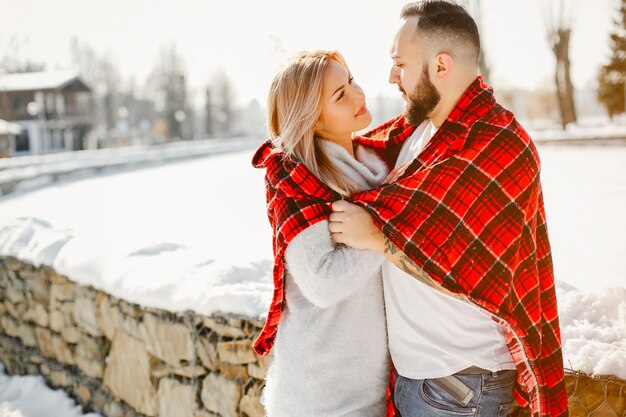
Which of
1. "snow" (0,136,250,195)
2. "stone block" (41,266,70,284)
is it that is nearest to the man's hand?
"stone block" (41,266,70,284)

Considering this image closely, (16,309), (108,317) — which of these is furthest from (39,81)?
(108,317)

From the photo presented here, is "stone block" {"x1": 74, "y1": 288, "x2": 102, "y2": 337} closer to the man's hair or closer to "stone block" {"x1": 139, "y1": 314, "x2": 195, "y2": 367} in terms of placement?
"stone block" {"x1": 139, "y1": 314, "x2": 195, "y2": 367}

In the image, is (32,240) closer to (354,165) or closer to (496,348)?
(354,165)

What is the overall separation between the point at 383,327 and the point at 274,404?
1.56ft

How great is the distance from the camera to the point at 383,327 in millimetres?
1922

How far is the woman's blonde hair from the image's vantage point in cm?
185

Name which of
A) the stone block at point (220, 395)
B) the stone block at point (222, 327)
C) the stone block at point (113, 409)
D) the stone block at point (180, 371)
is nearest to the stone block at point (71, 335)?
the stone block at point (113, 409)

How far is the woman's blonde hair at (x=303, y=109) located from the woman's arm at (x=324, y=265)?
0.70 ft

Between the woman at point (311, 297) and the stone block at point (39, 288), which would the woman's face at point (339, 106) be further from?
the stone block at point (39, 288)

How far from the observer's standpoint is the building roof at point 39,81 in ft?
129

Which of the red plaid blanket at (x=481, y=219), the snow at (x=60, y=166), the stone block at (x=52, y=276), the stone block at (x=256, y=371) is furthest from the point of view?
the snow at (x=60, y=166)

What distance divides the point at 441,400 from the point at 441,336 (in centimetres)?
20

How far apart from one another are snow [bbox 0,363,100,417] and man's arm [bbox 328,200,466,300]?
3.81 m

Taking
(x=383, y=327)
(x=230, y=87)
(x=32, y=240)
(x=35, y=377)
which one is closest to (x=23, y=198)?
(x=32, y=240)
